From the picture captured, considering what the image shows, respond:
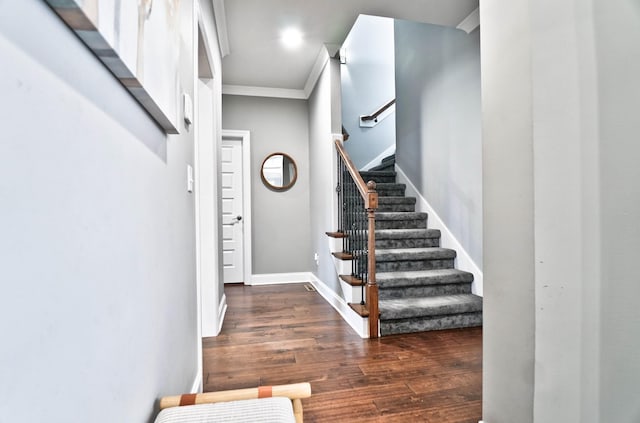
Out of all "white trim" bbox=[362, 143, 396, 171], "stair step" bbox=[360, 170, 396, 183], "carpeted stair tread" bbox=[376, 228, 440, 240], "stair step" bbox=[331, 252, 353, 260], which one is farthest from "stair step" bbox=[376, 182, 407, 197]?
"white trim" bbox=[362, 143, 396, 171]

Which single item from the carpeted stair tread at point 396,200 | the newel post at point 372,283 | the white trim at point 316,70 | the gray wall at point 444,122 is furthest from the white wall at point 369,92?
the newel post at point 372,283

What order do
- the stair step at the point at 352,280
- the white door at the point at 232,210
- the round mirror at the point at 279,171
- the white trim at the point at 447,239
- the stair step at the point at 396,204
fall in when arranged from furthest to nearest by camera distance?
the round mirror at the point at 279,171 → the white door at the point at 232,210 → the stair step at the point at 396,204 → the white trim at the point at 447,239 → the stair step at the point at 352,280

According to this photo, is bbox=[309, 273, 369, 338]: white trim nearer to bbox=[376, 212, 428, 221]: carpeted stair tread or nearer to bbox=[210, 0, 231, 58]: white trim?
bbox=[376, 212, 428, 221]: carpeted stair tread

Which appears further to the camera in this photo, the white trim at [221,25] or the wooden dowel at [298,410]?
the white trim at [221,25]

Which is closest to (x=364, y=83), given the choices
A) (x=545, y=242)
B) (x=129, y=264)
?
(x=545, y=242)

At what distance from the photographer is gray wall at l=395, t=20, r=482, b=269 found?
279 centimetres

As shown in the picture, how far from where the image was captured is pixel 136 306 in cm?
77

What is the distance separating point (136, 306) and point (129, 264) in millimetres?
122

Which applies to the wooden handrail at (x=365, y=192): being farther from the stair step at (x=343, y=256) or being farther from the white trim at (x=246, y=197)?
the white trim at (x=246, y=197)

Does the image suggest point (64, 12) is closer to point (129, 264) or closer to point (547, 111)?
point (129, 264)

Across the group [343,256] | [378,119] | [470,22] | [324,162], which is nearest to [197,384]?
[343,256]

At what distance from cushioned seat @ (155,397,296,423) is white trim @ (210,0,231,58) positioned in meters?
2.75

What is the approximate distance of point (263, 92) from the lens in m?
4.22

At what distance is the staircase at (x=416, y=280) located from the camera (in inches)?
96.5
